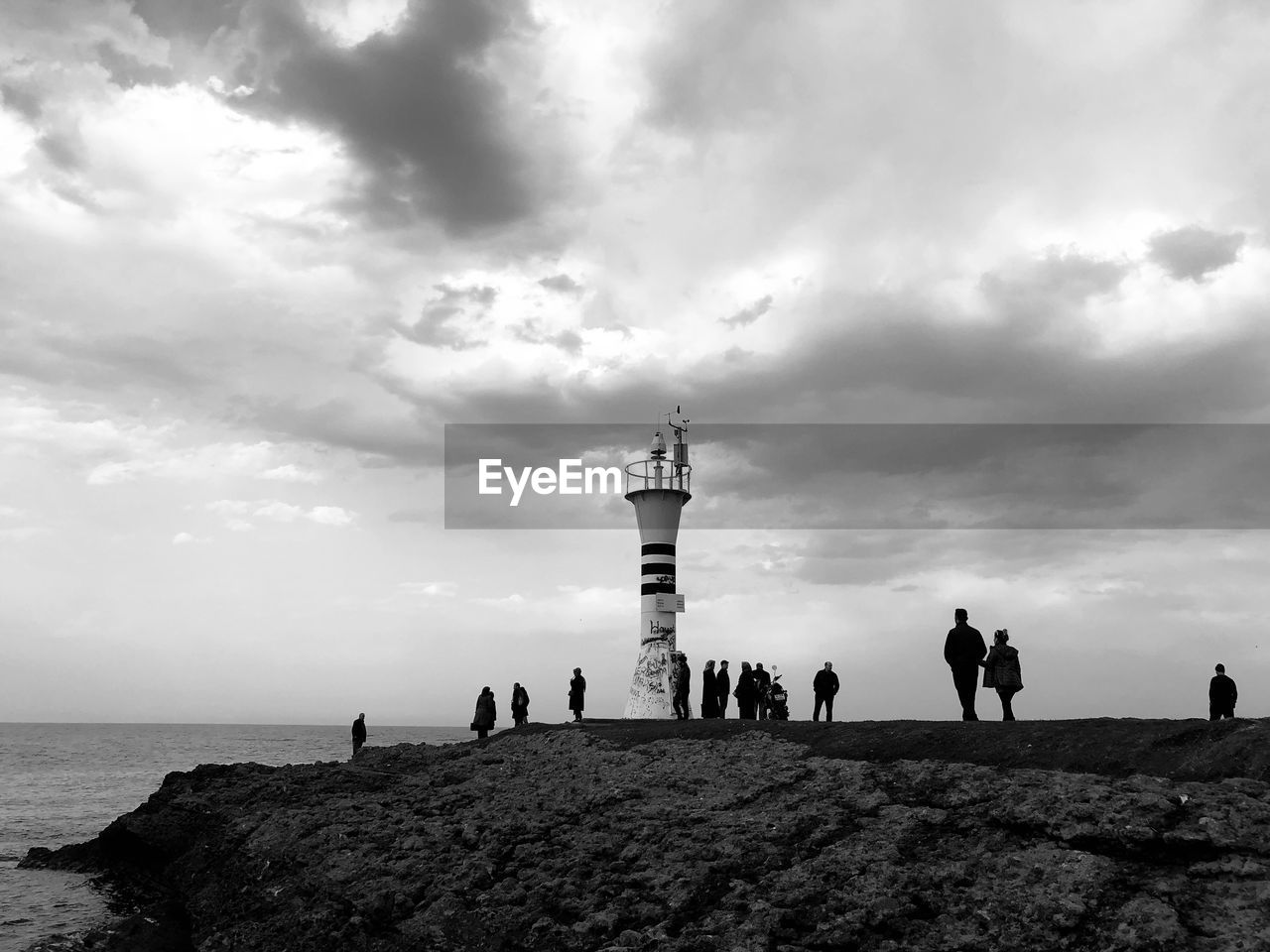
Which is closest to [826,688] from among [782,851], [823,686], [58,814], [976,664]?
[823,686]

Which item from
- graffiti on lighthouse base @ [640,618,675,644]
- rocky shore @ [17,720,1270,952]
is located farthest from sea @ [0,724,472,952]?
graffiti on lighthouse base @ [640,618,675,644]

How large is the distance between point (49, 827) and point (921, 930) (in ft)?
92.3

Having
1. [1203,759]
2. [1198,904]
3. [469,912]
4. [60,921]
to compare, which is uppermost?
[1203,759]

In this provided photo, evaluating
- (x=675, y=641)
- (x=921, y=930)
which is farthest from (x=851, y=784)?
(x=675, y=641)

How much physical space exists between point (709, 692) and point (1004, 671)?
8816 millimetres

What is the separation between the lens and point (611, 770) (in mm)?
13883

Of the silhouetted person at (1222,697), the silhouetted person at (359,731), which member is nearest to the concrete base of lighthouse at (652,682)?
the silhouetted person at (359,731)

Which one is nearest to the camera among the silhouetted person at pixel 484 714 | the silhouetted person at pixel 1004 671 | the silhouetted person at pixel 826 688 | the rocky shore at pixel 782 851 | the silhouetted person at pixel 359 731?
the rocky shore at pixel 782 851

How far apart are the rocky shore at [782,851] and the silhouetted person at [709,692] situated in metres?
6.32

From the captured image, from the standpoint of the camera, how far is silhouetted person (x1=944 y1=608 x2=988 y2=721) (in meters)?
14.4

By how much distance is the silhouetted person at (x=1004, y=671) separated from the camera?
13.9 meters

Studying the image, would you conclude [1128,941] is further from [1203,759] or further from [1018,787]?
[1203,759]

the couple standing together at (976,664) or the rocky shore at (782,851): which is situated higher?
the couple standing together at (976,664)

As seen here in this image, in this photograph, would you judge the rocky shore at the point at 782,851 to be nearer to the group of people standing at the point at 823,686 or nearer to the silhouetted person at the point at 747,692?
the group of people standing at the point at 823,686
